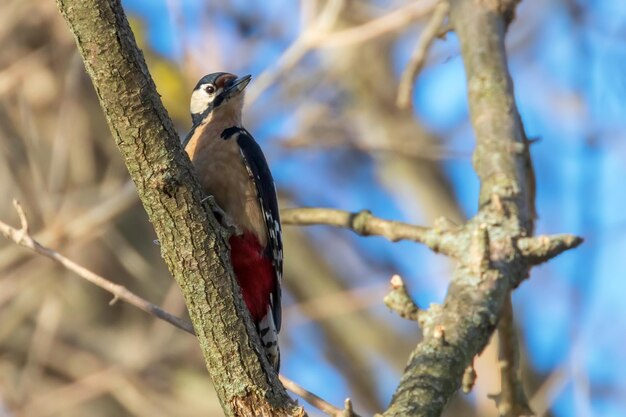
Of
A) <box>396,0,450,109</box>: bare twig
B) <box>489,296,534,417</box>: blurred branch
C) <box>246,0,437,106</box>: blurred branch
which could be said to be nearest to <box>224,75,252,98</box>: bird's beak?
<box>246,0,437,106</box>: blurred branch

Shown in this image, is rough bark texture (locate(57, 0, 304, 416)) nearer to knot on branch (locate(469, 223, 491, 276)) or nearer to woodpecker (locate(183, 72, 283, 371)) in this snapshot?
knot on branch (locate(469, 223, 491, 276))

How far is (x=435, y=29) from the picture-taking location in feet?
18.6

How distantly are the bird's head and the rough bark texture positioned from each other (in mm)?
2372

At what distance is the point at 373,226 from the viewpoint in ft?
15.3

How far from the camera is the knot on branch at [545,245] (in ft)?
13.5

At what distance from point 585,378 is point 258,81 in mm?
2957

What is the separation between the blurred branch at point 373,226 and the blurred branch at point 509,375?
1.36 ft

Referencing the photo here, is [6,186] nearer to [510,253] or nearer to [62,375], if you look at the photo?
[62,375]

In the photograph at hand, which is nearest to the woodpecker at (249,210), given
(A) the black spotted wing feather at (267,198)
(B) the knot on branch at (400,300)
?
(A) the black spotted wing feather at (267,198)

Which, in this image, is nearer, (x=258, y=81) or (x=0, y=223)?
(x=0, y=223)

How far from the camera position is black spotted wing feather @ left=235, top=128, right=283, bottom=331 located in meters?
4.98

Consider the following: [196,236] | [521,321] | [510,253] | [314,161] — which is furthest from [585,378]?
[314,161]

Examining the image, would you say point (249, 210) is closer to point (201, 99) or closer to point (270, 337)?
point (270, 337)

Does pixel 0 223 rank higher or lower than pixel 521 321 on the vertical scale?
lower
